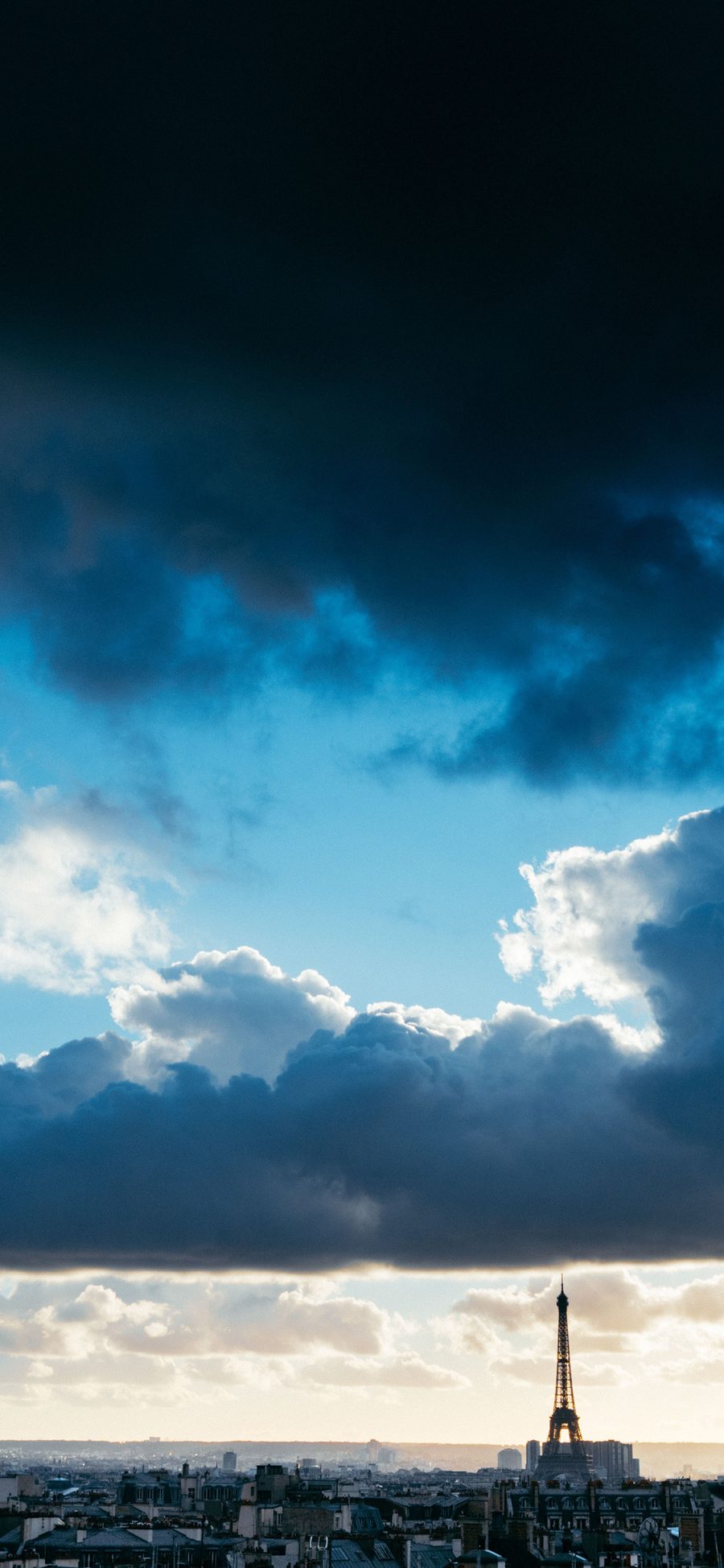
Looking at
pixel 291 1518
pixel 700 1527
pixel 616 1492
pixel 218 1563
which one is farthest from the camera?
pixel 616 1492

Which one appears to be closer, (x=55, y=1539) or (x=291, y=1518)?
(x=55, y=1539)

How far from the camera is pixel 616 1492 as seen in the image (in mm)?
190875

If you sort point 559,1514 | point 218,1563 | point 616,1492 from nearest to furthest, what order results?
point 218,1563
point 559,1514
point 616,1492

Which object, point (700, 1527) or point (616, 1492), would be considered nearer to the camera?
point (700, 1527)

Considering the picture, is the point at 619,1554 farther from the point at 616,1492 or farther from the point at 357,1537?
the point at 616,1492

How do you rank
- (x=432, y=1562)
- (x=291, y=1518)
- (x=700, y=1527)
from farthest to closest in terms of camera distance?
(x=291, y=1518) < (x=700, y=1527) < (x=432, y=1562)

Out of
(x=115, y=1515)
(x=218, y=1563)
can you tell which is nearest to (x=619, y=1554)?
(x=218, y=1563)

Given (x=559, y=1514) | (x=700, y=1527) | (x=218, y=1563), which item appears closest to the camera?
Result: (x=218, y=1563)

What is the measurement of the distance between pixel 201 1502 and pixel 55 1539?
6881 centimetres

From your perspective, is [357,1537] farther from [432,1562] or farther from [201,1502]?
[201,1502]

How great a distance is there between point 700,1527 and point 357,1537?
25.8 meters

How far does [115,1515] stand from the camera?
149 meters

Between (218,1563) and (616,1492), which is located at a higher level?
(616,1492)

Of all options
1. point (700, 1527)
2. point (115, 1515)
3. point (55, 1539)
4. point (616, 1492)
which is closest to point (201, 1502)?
point (115, 1515)
